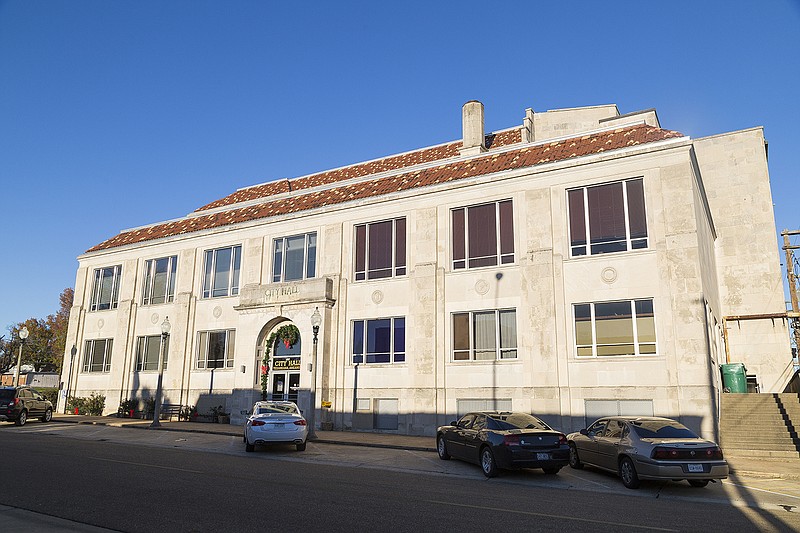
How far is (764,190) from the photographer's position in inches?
1356

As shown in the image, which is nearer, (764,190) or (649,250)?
(649,250)

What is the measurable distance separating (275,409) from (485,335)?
30.8ft

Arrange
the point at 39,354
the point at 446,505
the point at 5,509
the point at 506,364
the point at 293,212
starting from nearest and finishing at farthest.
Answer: the point at 5,509
the point at 446,505
the point at 506,364
the point at 293,212
the point at 39,354

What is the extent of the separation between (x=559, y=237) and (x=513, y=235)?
204cm

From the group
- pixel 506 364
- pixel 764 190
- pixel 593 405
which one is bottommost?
pixel 593 405

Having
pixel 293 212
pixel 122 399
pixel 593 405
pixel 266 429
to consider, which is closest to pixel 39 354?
pixel 122 399

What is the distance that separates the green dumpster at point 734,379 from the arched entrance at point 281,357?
65.6 ft

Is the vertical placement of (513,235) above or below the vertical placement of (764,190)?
below

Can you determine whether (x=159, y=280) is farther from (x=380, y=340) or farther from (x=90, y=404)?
(x=380, y=340)

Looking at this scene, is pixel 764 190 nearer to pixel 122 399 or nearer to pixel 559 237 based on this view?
pixel 559 237

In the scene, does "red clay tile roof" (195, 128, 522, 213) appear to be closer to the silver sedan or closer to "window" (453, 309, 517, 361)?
"window" (453, 309, 517, 361)

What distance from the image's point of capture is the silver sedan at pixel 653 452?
39.2 feet

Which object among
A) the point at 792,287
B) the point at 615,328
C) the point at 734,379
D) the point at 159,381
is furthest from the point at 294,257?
the point at 792,287

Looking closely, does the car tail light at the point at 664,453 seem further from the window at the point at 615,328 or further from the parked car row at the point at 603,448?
the window at the point at 615,328
